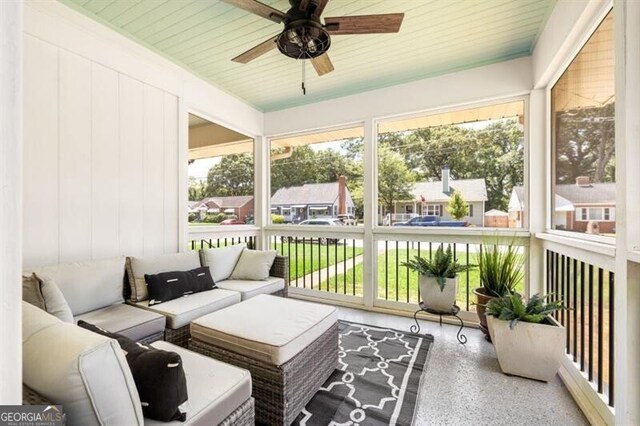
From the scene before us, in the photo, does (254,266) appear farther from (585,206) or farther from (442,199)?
(585,206)

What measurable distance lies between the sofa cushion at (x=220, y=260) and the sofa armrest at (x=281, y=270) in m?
0.43

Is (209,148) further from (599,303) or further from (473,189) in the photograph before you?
(599,303)

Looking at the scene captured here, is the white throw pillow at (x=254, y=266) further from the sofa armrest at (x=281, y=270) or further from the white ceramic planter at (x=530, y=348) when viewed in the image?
the white ceramic planter at (x=530, y=348)

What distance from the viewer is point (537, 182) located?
8.83 ft

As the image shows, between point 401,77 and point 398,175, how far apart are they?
3.62ft

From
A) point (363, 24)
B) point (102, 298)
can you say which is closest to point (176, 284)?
point (102, 298)

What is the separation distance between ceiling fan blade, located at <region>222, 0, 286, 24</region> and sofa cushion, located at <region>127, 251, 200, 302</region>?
206 centimetres

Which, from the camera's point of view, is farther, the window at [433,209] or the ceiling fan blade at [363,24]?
the window at [433,209]

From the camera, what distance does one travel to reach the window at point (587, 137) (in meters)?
1.63

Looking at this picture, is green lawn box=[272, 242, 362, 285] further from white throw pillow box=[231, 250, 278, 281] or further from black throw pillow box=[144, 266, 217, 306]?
black throw pillow box=[144, 266, 217, 306]

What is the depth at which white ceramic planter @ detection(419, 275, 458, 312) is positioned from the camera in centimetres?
255

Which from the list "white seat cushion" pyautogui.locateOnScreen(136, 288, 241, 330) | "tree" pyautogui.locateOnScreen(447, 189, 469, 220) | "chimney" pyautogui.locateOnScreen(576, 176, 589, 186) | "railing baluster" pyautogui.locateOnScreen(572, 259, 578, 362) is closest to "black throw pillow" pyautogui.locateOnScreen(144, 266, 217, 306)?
"white seat cushion" pyautogui.locateOnScreen(136, 288, 241, 330)

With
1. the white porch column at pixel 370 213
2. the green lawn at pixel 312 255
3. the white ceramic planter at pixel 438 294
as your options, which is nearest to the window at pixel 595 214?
the white ceramic planter at pixel 438 294

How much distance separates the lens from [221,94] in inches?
140
